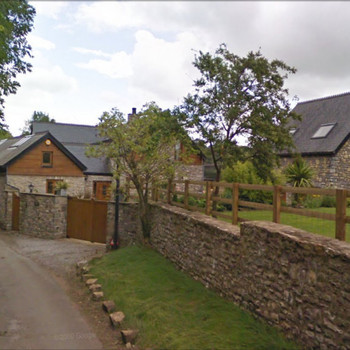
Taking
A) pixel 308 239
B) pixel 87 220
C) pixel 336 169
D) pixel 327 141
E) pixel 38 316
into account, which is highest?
pixel 327 141

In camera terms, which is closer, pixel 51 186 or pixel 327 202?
pixel 327 202

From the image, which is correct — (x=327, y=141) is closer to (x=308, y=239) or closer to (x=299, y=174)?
(x=299, y=174)

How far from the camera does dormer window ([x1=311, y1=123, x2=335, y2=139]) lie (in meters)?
25.6

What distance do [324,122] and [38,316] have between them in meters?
23.3

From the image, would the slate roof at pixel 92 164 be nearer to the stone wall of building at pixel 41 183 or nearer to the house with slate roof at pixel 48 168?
the house with slate roof at pixel 48 168

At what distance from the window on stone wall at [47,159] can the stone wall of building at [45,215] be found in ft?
18.4

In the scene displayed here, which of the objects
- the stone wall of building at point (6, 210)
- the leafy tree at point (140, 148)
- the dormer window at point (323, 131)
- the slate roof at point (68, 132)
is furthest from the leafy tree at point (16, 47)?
the slate roof at point (68, 132)

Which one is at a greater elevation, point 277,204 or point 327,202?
point 277,204

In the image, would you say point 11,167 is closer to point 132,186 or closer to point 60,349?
point 132,186

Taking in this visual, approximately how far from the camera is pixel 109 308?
8727 millimetres

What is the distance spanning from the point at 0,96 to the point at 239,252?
10.1m

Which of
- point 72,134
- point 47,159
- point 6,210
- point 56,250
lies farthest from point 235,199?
point 72,134

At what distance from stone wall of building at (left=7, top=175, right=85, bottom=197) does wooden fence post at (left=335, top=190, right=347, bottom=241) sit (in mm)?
21074

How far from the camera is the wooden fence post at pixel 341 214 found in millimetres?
5469
